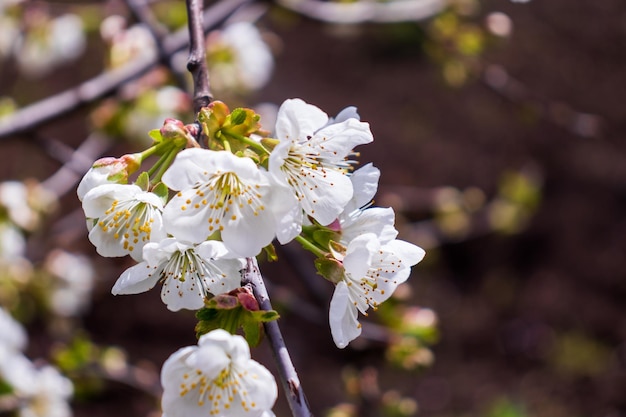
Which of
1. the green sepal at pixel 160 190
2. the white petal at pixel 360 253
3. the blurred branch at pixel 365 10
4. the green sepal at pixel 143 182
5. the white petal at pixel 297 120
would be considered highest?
the white petal at pixel 297 120

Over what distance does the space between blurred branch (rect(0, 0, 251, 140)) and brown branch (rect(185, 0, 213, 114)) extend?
706mm

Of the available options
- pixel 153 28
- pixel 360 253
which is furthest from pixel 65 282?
pixel 360 253

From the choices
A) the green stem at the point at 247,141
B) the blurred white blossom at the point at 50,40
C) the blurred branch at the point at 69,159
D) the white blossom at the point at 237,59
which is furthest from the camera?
the blurred white blossom at the point at 50,40

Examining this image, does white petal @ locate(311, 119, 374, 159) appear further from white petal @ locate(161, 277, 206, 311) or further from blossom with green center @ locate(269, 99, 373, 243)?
white petal @ locate(161, 277, 206, 311)

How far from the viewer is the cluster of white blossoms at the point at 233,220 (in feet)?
2.22

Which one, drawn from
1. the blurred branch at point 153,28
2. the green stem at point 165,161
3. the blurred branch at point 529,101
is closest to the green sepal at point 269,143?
the green stem at point 165,161

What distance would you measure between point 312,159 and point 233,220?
178mm

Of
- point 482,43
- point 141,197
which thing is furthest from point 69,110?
point 482,43

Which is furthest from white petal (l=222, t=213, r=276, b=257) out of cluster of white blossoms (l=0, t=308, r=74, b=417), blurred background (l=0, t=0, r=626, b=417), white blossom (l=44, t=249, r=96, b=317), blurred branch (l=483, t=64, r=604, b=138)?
white blossom (l=44, t=249, r=96, b=317)

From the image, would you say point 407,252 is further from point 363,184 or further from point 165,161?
point 165,161

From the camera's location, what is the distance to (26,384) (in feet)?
5.12

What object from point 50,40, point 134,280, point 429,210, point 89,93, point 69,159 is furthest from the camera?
point 429,210

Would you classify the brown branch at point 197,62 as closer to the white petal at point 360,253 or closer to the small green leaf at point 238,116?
the small green leaf at point 238,116

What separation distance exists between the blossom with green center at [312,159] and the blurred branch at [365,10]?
1244 millimetres
